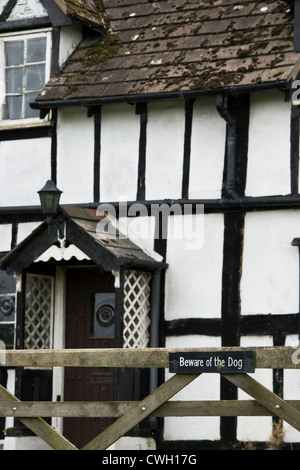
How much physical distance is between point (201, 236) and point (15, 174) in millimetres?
2863

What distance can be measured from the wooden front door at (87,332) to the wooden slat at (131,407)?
14.8 ft

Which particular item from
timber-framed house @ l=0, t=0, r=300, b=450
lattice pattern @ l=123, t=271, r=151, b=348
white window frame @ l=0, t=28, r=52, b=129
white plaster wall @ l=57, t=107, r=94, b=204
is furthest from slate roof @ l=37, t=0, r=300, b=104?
lattice pattern @ l=123, t=271, r=151, b=348

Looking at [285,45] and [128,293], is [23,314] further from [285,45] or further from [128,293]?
[285,45]

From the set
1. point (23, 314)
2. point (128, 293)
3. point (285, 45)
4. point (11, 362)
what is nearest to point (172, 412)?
point (11, 362)

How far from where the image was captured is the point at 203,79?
470 inches

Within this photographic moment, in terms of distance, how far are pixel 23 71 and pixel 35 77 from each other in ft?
0.66

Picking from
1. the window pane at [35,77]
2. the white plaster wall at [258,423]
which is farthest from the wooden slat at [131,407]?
the window pane at [35,77]

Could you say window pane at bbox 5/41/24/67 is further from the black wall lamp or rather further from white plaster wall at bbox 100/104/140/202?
the black wall lamp

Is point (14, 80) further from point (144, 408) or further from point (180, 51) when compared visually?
point (144, 408)

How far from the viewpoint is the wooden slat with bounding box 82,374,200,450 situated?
761 centimetres

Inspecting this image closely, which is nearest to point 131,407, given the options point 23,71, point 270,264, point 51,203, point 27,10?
point 51,203

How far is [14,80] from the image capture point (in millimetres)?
13492

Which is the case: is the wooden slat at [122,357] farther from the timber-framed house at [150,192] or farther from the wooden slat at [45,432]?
the timber-framed house at [150,192]

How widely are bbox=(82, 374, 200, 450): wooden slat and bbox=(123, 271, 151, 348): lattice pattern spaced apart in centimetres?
366
